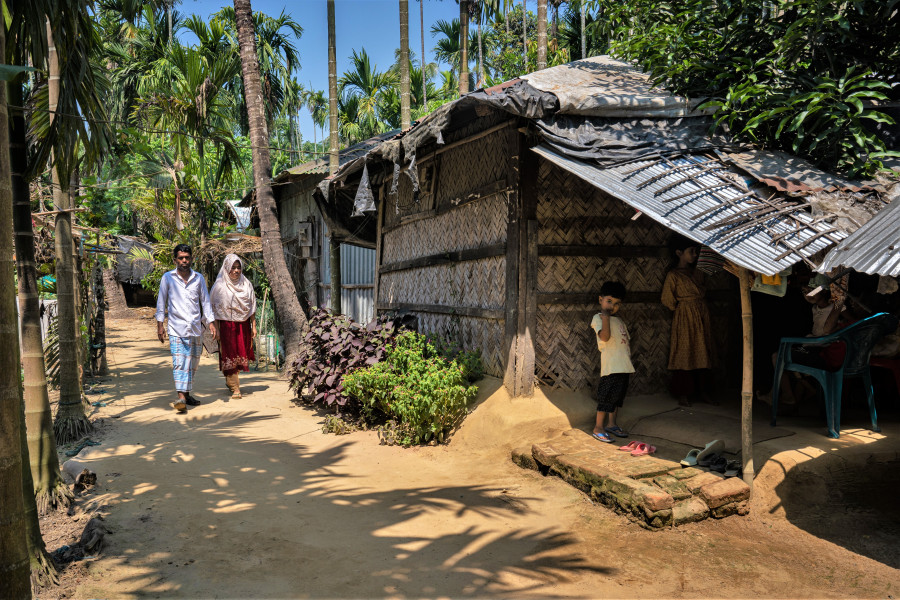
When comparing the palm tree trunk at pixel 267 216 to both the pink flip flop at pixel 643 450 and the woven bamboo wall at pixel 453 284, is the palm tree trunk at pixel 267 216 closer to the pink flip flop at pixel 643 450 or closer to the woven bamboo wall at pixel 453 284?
the woven bamboo wall at pixel 453 284

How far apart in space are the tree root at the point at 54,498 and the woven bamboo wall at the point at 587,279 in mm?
3935

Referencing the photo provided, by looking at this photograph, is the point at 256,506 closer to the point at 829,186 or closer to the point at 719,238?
the point at 719,238

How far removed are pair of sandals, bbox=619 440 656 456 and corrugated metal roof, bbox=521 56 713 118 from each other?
A: 9.16 feet

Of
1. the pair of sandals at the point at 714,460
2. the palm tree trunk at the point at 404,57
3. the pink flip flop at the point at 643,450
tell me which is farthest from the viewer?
the palm tree trunk at the point at 404,57

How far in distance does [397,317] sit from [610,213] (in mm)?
2983

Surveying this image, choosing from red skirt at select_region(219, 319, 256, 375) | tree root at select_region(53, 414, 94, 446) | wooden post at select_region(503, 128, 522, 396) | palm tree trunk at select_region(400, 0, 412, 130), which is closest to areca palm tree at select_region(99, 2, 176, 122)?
palm tree trunk at select_region(400, 0, 412, 130)

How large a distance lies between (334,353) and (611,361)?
351 cm

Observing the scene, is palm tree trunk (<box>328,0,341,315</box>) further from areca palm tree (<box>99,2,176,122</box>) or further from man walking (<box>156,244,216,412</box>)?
areca palm tree (<box>99,2,176,122</box>)

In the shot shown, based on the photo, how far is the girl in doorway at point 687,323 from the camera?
19.5 feet

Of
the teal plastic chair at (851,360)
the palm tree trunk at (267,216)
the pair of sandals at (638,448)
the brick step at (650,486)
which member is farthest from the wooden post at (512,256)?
the palm tree trunk at (267,216)

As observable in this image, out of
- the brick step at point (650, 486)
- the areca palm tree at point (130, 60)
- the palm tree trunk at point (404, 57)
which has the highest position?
the areca palm tree at point (130, 60)

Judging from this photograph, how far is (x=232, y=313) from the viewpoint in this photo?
8.52 m

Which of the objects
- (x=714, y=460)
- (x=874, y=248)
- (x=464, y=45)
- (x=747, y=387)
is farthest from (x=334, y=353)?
(x=464, y=45)

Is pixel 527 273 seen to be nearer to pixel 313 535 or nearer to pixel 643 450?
pixel 643 450
